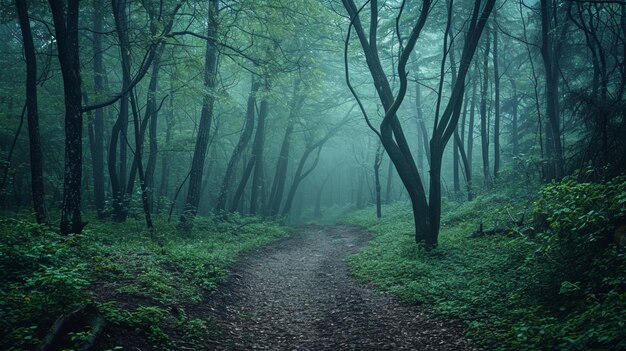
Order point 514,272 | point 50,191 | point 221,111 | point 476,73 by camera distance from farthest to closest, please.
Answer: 1. point 221,111
2. point 50,191
3. point 476,73
4. point 514,272

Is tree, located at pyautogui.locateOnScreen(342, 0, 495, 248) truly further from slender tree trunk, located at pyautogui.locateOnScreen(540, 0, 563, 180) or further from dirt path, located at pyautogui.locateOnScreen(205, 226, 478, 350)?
dirt path, located at pyautogui.locateOnScreen(205, 226, 478, 350)

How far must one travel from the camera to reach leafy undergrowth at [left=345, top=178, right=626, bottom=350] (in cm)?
432

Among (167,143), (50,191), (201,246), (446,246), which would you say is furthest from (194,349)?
(50,191)

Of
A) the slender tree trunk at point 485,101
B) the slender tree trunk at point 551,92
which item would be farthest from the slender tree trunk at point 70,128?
the slender tree trunk at point 485,101

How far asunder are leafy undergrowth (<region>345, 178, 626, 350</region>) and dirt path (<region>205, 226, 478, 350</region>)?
494 mm

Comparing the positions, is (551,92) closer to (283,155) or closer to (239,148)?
(239,148)

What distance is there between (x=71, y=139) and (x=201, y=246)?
488 cm

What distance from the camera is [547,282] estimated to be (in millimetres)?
5777

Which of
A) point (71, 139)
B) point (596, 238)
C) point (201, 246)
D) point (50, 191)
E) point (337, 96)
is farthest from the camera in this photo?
point (337, 96)

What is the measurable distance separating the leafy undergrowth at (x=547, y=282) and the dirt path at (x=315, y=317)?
0.49 metres

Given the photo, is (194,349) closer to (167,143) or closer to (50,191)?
(167,143)

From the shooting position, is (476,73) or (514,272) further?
(476,73)

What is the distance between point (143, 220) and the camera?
49.4 feet

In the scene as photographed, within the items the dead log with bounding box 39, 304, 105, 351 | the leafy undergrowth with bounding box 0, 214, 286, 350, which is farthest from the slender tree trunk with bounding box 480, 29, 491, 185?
the dead log with bounding box 39, 304, 105, 351
